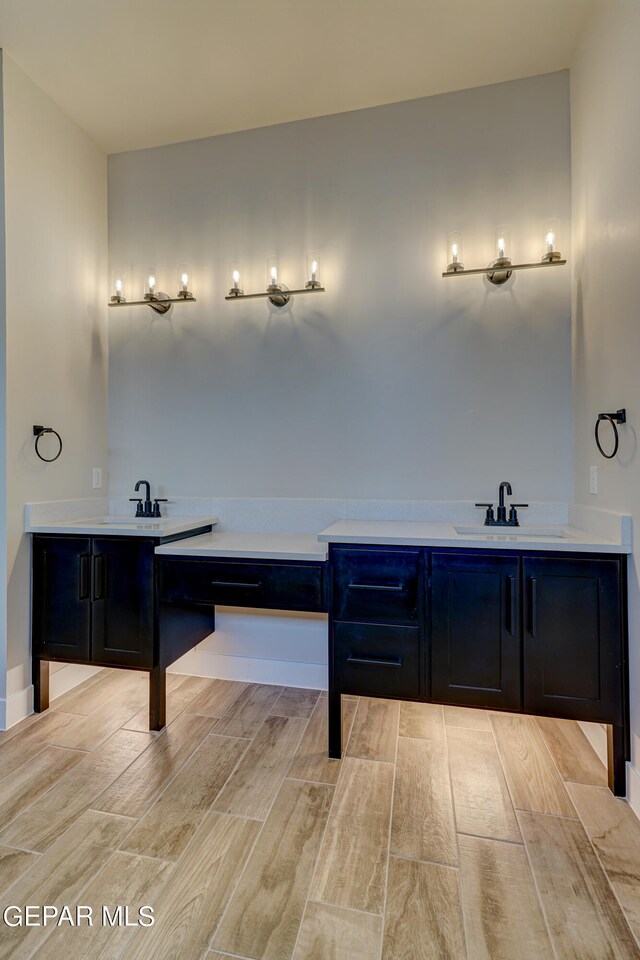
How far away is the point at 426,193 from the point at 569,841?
2.86 metres

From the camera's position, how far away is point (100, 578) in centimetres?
222

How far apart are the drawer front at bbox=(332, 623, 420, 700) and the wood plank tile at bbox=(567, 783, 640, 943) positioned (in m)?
0.66

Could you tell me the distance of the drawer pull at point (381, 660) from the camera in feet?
6.20

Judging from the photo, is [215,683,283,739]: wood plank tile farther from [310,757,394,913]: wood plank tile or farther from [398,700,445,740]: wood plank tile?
[398,700,445,740]: wood plank tile

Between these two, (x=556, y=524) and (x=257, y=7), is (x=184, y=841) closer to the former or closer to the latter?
(x=556, y=524)

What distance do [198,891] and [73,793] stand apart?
0.69 metres

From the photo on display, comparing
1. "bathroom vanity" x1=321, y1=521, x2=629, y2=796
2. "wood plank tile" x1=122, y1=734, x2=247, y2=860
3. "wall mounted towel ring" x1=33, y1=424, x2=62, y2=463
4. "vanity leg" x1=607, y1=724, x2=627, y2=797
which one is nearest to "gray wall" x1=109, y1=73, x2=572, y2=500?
"wall mounted towel ring" x1=33, y1=424, x2=62, y2=463

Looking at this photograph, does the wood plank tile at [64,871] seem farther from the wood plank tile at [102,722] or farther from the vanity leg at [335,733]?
the vanity leg at [335,733]

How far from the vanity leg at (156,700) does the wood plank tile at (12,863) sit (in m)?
0.72

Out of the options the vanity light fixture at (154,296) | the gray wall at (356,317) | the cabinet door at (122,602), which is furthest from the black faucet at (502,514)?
the vanity light fixture at (154,296)

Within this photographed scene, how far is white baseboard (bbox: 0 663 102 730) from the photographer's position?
2.16 metres

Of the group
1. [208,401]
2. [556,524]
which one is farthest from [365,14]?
[556,524]

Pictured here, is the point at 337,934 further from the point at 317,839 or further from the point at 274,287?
the point at 274,287

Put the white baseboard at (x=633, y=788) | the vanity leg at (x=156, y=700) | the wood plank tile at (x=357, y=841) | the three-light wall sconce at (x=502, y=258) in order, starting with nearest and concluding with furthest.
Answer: the wood plank tile at (x=357, y=841) → the white baseboard at (x=633, y=788) → the vanity leg at (x=156, y=700) → the three-light wall sconce at (x=502, y=258)
